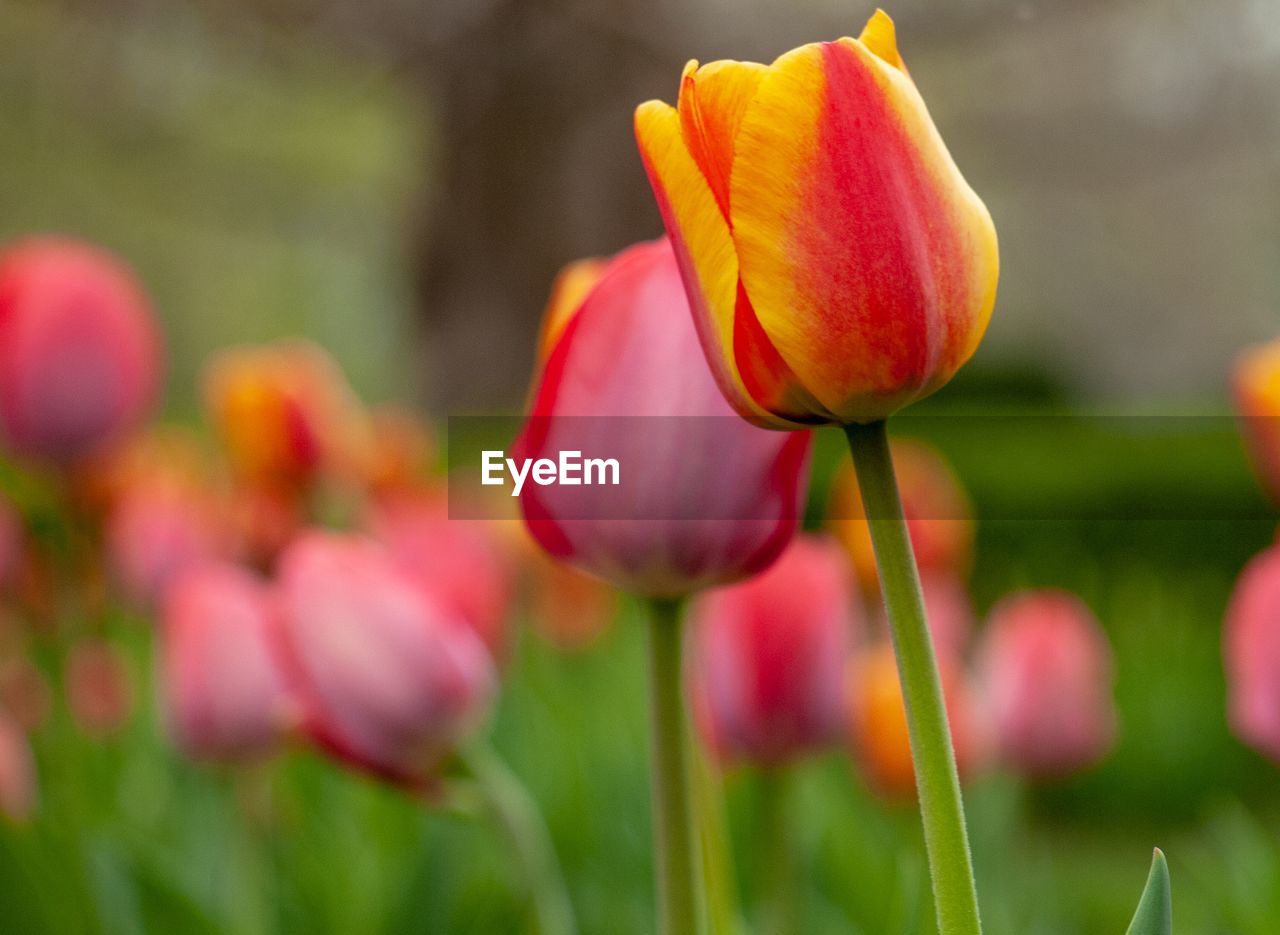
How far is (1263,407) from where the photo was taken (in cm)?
66

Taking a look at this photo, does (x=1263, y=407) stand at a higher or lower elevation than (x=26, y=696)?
higher

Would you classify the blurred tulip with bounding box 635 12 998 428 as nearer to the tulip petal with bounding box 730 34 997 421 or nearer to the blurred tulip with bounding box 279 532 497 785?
the tulip petal with bounding box 730 34 997 421

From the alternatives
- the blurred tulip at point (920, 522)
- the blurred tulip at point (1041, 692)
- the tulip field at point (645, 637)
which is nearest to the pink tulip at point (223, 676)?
the tulip field at point (645, 637)

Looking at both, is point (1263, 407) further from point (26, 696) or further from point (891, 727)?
point (26, 696)

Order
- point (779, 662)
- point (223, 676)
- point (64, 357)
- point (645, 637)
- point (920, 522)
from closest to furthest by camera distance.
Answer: point (645, 637) < point (779, 662) < point (223, 676) < point (64, 357) < point (920, 522)

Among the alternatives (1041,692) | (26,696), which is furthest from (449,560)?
(26,696)

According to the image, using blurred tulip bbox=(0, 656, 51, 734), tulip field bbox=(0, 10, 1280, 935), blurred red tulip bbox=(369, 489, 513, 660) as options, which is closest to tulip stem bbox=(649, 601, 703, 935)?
tulip field bbox=(0, 10, 1280, 935)

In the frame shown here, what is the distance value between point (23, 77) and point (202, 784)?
6.23 meters

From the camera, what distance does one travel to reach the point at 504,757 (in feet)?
3.88

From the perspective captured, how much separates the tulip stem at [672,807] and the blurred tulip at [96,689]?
0.97 m

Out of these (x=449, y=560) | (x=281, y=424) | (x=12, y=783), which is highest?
(x=281, y=424)

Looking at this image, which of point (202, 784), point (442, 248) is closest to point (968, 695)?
point (202, 784)

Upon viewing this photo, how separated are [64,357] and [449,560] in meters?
0.40

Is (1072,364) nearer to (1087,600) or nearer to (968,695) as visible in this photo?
(1087,600)
